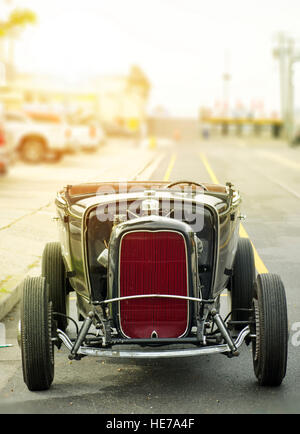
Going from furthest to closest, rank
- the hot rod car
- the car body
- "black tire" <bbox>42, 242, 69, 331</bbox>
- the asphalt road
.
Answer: the car body, "black tire" <bbox>42, 242, 69, 331</bbox>, the hot rod car, the asphalt road

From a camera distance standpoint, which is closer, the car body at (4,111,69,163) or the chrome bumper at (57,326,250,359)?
the chrome bumper at (57,326,250,359)

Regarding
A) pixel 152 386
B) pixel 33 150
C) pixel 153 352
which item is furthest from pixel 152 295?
pixel 33 150

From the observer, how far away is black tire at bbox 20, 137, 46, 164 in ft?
100

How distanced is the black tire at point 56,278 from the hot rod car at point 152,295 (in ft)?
2.38

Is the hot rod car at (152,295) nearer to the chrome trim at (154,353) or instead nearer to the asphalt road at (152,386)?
the chrome trim at (154,353)

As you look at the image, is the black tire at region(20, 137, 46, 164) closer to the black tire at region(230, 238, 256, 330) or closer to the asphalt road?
the asphalt road

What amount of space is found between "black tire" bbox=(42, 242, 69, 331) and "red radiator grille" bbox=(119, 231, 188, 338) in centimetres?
137

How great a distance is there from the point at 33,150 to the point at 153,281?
25883 mm

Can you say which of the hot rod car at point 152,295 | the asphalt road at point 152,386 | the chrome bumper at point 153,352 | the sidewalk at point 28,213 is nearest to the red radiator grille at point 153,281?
the hot rod car at point 152,295

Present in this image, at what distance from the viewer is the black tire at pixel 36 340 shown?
541 centimetres

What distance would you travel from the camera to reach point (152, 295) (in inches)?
213

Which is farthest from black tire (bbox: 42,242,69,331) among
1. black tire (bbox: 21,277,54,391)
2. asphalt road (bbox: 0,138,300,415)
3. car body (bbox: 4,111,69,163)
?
car body (bbox: 4,111,69,163)

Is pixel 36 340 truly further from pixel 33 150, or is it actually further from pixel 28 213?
pixel 33 150

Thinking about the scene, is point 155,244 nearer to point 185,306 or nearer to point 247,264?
point 185,306
